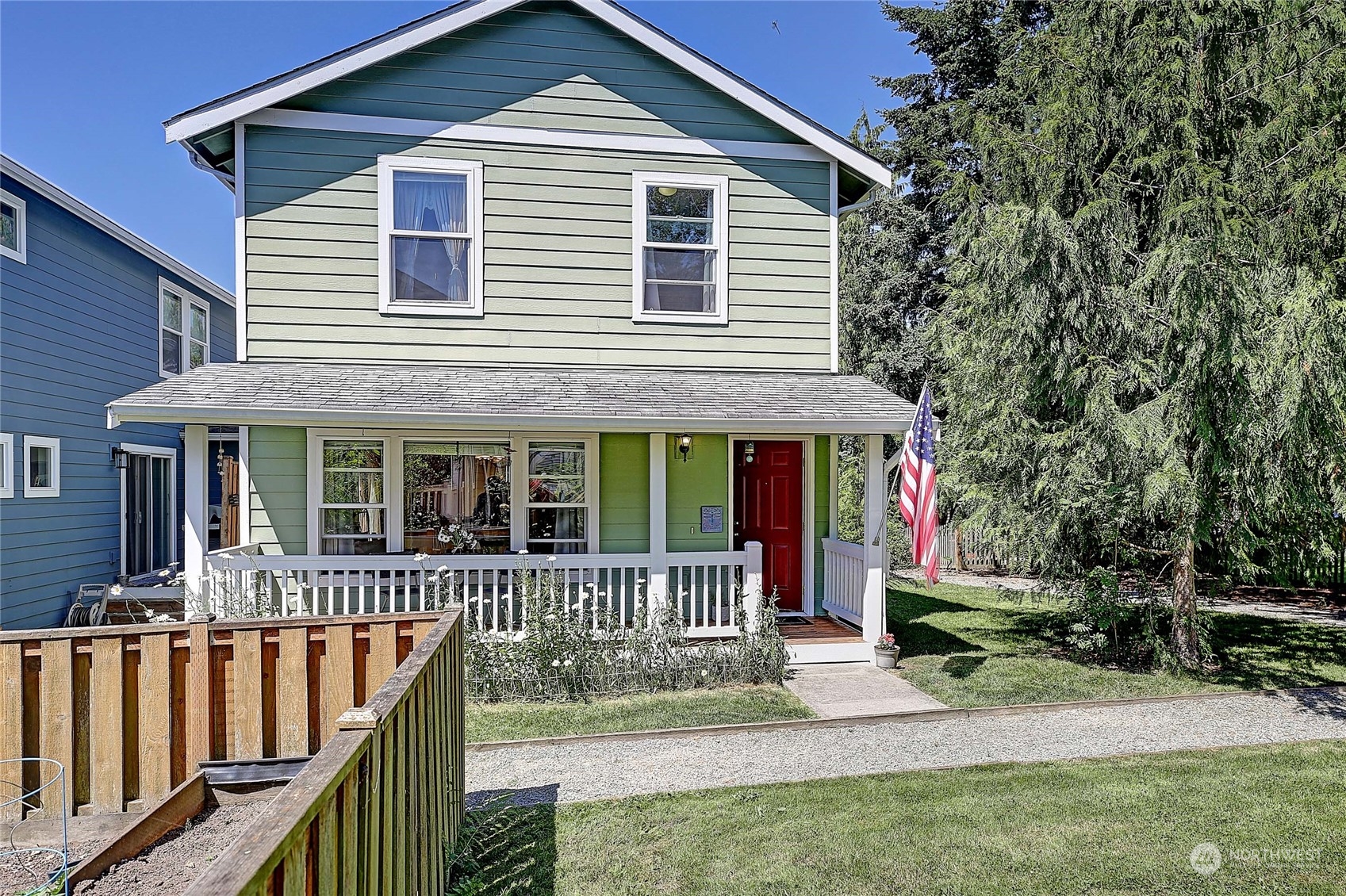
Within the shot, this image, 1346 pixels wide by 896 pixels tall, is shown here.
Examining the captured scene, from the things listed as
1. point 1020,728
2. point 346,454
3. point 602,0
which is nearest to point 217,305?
point 346,454

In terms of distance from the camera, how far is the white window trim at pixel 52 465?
10078mm

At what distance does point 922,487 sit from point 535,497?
4271mm

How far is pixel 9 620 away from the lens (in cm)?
974

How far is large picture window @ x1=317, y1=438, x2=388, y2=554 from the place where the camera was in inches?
339

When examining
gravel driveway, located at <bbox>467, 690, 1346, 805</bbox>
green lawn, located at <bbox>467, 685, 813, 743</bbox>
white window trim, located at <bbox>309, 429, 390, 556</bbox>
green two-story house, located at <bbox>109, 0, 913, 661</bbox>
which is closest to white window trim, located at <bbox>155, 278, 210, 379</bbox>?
green two-story house, located at <bbox>109, 0, 913, 661</bbox>

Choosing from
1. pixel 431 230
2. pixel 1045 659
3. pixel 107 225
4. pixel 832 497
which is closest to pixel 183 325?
pixel 107 225

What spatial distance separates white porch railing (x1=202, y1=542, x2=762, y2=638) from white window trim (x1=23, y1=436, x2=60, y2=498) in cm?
455

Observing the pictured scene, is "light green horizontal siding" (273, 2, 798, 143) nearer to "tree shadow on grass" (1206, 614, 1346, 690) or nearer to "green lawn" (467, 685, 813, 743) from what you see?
"green lawn" (467, 685, 813, 743)

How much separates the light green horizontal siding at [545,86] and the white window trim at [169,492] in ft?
23.8

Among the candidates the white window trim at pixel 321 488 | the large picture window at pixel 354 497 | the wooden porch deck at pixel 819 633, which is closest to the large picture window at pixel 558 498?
the white window trim at pixel 321 488

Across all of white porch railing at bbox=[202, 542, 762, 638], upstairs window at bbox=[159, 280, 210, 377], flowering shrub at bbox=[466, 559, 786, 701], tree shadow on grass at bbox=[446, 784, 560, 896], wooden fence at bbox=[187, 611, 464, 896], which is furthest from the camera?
upstairs window at bbox=[159, 280, 210, 377]

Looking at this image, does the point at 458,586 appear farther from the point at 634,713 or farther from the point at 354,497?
the point at 634,713

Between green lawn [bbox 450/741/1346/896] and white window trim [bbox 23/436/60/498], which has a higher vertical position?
white window trim [bbox 23/436/60/498]

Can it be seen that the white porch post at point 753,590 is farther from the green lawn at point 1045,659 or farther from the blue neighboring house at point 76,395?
the blue neighboring house at point 76,395
